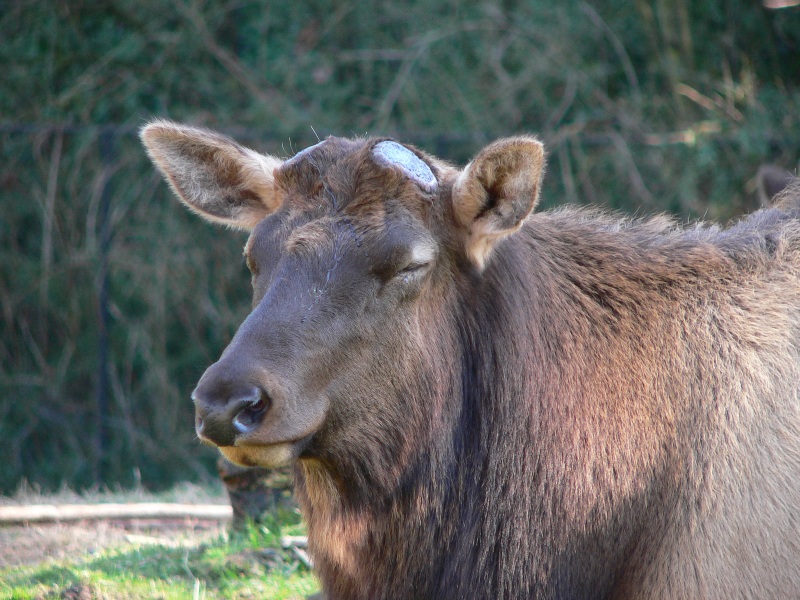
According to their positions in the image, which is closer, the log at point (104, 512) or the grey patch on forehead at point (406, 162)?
the grey patch on forehead at point (406, 162)

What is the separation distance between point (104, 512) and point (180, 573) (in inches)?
57.8

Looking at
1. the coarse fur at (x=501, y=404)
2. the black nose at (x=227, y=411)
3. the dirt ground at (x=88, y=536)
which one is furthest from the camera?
the dirt ground at (x=88, y=536)

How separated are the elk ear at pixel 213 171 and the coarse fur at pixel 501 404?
27 centimetres

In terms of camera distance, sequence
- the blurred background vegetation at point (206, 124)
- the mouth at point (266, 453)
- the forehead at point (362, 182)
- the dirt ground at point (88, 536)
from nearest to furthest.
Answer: the mouth at point (266, 453) → the forehead at point (362, 182) → the dirt ground at point (88, 536) → the blurred background vegetation at point (206, 124)

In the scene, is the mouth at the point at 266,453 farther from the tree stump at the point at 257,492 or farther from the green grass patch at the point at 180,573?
the tree stump at the point at 257,492

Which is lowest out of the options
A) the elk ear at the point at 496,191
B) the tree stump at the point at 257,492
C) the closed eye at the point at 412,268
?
the tree stump at the point at 257,492

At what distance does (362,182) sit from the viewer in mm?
3566

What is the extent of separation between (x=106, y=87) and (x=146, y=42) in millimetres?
707

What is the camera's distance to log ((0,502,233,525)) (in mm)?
6211

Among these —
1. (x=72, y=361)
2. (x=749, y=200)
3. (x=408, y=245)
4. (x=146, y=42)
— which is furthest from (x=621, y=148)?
(x=408, y=245)

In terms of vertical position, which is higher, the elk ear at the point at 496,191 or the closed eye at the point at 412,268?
the elk ear at the point at 496,191

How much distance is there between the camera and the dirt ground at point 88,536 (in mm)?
5637

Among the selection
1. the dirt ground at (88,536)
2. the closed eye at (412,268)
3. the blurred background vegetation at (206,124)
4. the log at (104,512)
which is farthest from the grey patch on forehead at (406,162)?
the blurred background vegetation at (206,124)

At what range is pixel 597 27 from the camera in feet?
36.6
